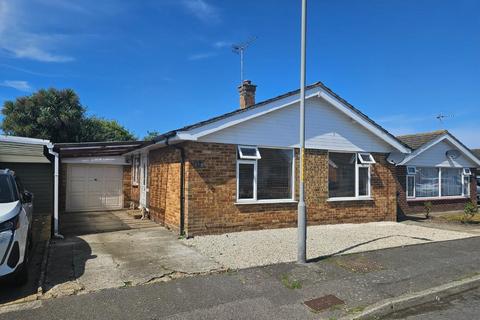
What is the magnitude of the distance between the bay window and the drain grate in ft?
39.9

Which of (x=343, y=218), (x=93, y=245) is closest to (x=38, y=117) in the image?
(x=93, y=245)

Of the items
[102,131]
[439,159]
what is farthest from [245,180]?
[102,131]

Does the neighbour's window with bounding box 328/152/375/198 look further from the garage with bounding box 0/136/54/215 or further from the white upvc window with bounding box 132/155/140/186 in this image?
the garage with bounding box 0/136/54/215

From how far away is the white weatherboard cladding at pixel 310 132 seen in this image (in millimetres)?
10383

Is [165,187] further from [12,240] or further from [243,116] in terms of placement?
[12,240]

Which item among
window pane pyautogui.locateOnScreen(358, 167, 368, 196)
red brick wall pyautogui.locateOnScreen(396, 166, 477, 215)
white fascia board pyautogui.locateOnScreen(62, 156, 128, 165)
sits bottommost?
red brick wall pyautogui.locateOnScreen(396, 166, 477, 215)

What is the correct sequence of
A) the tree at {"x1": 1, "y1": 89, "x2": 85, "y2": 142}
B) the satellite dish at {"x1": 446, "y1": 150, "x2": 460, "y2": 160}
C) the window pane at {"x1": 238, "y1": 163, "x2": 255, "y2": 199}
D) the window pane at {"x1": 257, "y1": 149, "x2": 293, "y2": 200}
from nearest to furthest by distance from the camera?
the window pane at {"x1": 238, "y1": 163, "x2": 255, "y2": 199} → the window pane at {"x1": 257, "y1": 149, "x2": 293, "y2": 200} → the satellite dish at {"x1": 446, "y1": 150, "x2": 460, "y2": 160} → the tree at {"x1": 1, "y1": 89, "x2": 85, "y2": 142}

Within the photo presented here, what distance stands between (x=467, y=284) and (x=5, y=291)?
727 centimetres

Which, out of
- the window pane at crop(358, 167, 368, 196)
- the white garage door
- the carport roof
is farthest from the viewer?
the white garage door

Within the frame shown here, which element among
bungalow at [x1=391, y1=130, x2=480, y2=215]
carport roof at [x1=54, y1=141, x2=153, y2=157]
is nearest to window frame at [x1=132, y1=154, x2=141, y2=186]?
carport roof at [x1=54, y1=141, x2=153, y2=157]

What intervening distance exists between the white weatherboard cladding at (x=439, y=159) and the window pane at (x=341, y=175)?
16.2 ft

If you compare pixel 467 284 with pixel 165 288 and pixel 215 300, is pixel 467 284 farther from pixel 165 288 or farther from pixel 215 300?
pixel 165 288

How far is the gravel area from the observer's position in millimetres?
7684

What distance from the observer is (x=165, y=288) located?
5.71 m
